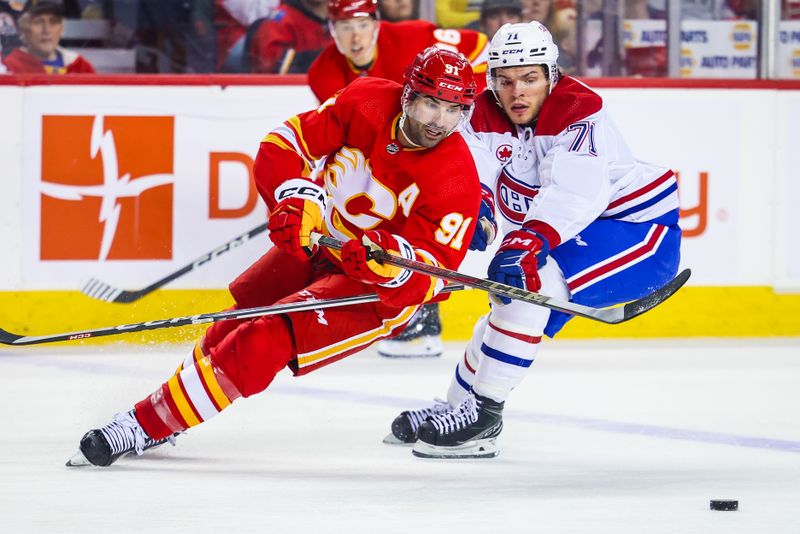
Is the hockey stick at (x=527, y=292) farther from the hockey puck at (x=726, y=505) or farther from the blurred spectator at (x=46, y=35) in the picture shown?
the blurred spectator at (x=46, y=35)

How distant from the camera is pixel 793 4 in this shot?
5.56m

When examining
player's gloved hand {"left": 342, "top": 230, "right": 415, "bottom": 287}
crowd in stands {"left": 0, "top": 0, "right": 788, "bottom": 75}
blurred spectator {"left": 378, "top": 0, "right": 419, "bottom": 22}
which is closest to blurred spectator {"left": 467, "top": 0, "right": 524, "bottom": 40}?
crowd in stands {"left": 0, "top": 0, "right": 788, "bottom": 75}

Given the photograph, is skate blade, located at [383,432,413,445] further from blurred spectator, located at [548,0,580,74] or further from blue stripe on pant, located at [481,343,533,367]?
blurred spectator, located at [548,0,580,74]

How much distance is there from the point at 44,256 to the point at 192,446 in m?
1.92

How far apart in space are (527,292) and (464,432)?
403 mm

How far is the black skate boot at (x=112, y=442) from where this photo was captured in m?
Answer: 3.04

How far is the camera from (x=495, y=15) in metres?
5.46

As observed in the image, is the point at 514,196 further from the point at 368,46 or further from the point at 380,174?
the point at 368,46

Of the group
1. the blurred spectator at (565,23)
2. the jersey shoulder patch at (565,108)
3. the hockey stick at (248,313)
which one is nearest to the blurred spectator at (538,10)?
the blurred spectator at (565,23)

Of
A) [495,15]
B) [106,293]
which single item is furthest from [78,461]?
[495,15]

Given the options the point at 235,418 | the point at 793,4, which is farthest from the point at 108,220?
the point at 793,4

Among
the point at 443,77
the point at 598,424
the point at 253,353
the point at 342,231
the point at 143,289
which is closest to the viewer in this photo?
the point at 253,353

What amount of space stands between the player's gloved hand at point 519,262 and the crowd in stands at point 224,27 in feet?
7.55

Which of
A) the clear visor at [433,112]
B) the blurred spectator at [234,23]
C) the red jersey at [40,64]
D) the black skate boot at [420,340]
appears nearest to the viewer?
the clear visor at [433,112]
